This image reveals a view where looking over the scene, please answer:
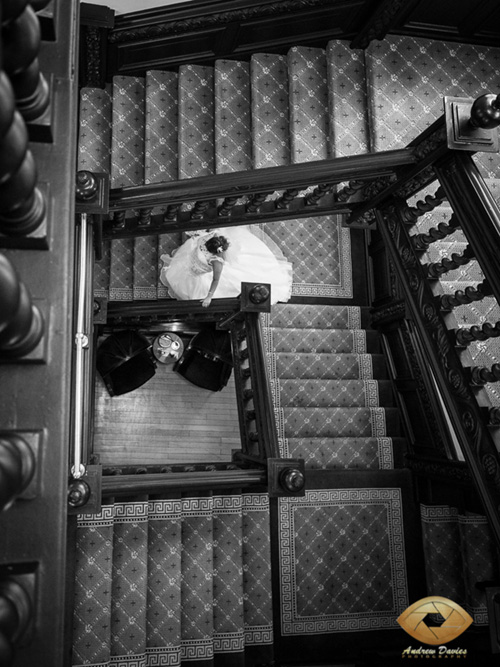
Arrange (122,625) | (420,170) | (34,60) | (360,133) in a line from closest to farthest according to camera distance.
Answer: (34,60) < (420,170) < (122,625) < (360,133)

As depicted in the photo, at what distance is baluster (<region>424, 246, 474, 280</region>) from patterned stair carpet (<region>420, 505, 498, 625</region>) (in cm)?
183

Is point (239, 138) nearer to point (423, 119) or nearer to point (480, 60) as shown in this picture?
point (423, 119)

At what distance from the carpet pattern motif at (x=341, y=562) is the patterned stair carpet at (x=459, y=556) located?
0.22 metres

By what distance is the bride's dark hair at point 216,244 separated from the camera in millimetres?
4684

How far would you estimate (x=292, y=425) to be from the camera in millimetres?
4398

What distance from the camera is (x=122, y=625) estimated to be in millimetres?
3121

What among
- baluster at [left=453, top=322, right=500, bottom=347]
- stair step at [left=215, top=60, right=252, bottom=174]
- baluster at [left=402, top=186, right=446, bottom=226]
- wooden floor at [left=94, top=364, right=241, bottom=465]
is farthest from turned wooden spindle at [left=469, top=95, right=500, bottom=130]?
wooden floor at [left=94, top=364, right=241, bottom=465]

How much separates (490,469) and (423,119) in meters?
3.41

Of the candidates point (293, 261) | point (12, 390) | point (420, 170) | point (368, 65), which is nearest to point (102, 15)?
point (368, 65)

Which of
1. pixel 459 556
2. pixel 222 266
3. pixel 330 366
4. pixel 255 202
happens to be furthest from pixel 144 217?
pixel 459 556

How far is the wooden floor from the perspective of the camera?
5.19 metres

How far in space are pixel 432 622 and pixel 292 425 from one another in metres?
1.65

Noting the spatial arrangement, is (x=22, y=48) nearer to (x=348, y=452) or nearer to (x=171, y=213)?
(x=171, y=213)

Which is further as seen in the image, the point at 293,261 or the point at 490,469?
the point at 293,261
